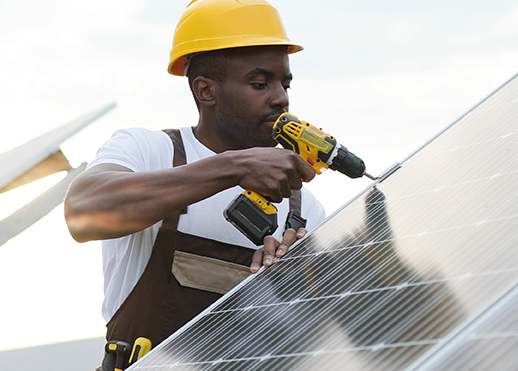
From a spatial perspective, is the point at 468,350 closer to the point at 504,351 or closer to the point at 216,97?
the point at 504,351

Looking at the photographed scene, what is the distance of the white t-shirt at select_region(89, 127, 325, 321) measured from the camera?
126 inches

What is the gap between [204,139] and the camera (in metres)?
3.68

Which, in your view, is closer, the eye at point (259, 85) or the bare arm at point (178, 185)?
the bare arm at point (178, 185)

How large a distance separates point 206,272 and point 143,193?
634 millimetres

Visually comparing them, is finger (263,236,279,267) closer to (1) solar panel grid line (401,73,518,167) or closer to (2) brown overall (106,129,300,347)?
(2) brown overall (106,129,300,347)

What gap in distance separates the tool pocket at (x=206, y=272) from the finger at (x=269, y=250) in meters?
0.44

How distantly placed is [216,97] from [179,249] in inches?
37.7

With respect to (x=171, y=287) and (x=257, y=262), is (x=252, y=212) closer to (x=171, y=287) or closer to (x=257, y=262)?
(x=257, y=262)

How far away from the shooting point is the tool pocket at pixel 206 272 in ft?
10.2

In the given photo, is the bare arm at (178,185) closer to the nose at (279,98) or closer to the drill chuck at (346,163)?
the drill chuck at (346,163)

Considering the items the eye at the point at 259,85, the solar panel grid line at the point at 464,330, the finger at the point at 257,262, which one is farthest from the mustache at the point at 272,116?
the solar panel grid line at the point at 464,330

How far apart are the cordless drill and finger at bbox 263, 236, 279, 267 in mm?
29

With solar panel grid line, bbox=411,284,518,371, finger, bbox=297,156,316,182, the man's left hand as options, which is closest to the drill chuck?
finger, bbox=297,156,316,182

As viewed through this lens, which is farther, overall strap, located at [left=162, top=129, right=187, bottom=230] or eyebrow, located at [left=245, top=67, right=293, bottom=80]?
eyebrow, located at [left=245, top=67, right=293, bottom=80]
